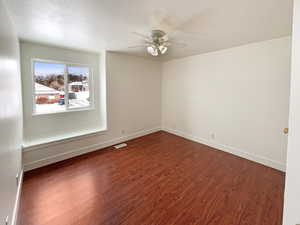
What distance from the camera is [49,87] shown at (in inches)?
124

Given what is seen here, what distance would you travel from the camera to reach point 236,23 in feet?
6.49

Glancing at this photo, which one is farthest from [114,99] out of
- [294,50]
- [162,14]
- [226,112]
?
[294,50]

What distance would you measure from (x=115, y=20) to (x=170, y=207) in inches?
99.3

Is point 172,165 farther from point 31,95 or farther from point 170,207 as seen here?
point 31,95

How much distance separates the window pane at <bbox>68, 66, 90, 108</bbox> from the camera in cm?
346

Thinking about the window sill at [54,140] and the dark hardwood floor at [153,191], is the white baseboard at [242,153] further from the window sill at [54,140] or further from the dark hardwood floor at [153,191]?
the window sill at [54,140]

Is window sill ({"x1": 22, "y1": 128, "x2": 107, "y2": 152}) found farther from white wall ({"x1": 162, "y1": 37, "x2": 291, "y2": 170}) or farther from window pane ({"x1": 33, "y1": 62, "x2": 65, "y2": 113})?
white wall ({"x1": 162, "y1": 37, "x2": 291, "y2": 170})

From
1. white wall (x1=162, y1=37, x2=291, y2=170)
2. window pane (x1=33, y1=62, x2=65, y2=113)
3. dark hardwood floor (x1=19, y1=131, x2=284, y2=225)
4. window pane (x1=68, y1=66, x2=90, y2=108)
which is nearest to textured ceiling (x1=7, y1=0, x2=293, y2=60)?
white wall (x1=162, y1=37, x2=291, y2=170)

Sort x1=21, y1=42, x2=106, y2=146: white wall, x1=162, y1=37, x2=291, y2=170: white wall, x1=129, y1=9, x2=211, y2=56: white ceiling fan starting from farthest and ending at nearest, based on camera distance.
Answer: x1=21, y1=42, x2=106, y2=146: white wall
x1=162, y1=37, x2=291, y2=170: white wall
x1=129, y1=9, x2=211, y2=56: white ceiling fan

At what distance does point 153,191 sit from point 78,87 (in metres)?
2.98

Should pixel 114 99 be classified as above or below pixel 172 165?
above

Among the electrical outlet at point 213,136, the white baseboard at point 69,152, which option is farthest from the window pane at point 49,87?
the electrical outlet at point 213,136

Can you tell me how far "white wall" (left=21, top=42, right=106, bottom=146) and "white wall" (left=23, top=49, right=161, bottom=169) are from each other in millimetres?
198

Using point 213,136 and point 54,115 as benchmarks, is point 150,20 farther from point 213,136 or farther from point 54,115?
point 213,136
